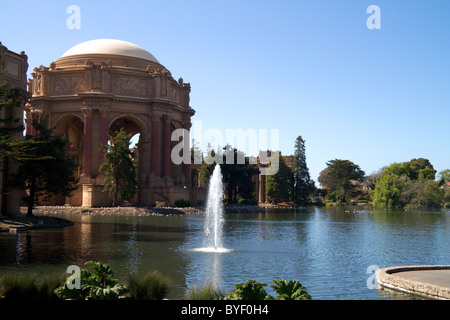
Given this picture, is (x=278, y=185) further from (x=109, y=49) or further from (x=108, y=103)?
(x=109, y=49)

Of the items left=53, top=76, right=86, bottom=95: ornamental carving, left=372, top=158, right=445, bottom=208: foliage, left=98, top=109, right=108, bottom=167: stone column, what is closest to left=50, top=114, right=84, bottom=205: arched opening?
left=53, top=76, right=86, bottom=95: ornamental carving

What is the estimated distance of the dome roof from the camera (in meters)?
59.8

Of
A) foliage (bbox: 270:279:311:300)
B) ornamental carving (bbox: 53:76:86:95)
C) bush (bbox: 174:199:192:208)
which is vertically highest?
ornamental carving (bbox: 53:76:86:95)

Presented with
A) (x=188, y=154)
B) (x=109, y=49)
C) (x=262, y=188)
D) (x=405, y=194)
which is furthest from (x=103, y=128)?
(x=405, y=194)

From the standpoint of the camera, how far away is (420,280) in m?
11.0

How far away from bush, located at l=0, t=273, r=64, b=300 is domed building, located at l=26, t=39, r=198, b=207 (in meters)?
43.9

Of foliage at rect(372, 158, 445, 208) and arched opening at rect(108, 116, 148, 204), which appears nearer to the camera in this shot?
arched opening at rect(108, 116, 148, 204)

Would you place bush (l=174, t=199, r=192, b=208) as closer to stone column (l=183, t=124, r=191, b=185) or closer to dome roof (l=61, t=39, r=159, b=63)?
stone column (l=183, t=124, r=191, b=185)

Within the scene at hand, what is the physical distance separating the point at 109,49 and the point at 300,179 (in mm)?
50781

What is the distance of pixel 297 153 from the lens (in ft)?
319

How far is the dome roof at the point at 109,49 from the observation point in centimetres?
5975

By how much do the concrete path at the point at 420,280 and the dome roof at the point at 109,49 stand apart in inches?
2109

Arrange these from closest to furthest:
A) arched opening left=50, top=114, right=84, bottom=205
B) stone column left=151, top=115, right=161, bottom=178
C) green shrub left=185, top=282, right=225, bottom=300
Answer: green shrub left=185, top=282, right=225, bottom=300 < arched opening left=50, top=114, right=84, bottom=205 < stone column left=151, top=115, right=161, bottom=178
